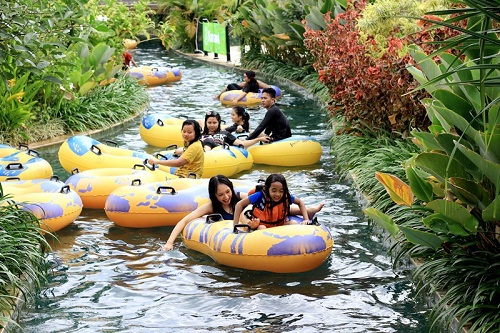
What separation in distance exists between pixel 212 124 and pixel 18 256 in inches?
248

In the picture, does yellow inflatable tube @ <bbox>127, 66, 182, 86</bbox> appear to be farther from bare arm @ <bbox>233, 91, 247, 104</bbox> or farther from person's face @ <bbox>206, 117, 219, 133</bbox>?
person's face @ <bbox>206, 117, 219, 133</bbox>

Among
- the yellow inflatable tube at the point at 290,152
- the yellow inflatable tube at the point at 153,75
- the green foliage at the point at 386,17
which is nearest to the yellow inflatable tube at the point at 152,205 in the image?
the yellow inflatable tube at the point at 290,152

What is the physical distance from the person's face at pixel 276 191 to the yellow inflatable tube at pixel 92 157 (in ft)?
11.6

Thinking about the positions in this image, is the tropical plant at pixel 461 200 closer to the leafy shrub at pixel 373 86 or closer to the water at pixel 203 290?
the water at pixel 203 290

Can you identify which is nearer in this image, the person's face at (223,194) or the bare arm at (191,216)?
the person's face at (223,194)

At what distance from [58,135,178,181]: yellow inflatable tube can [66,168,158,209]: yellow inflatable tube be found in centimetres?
78

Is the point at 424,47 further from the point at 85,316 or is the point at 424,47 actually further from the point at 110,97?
the point at 110,97

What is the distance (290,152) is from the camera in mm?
13000

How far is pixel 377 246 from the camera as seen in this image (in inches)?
349

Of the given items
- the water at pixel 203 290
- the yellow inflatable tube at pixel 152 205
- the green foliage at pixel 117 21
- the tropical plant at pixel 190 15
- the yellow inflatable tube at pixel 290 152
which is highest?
the tropical plant at pixel 190 15

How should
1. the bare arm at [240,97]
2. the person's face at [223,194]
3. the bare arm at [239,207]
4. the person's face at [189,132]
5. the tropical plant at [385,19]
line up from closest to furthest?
the bare arm at [239,207] → the person's face at [223,194] → the person's face at [189,132] → the tropical plant at [385,19] → the bare arm at [240,97]

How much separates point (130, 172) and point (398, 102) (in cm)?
364

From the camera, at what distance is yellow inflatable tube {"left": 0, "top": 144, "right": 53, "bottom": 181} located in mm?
10797

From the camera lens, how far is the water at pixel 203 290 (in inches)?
268
